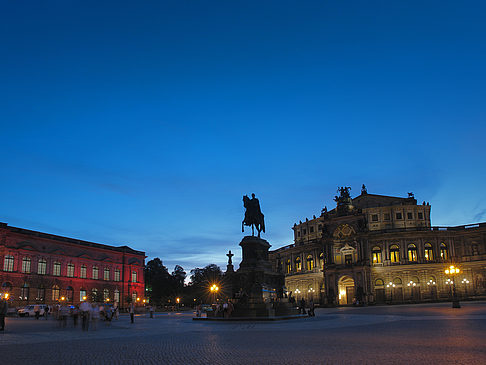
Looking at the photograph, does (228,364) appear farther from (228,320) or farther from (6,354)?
(228,320)

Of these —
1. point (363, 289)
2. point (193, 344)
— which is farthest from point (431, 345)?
point (363, 289)

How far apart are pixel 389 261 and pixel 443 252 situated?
1035 cm

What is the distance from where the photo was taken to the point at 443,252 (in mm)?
82938

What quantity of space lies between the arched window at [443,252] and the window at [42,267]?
7346 centimetres

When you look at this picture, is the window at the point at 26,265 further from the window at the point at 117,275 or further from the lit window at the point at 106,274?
the window at the point at 117,275

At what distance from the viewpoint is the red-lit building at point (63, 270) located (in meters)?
71.0

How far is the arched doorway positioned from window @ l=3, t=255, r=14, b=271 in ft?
194

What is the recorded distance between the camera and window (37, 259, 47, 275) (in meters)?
75.4

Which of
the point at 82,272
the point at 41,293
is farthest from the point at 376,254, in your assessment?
the point at 41,293

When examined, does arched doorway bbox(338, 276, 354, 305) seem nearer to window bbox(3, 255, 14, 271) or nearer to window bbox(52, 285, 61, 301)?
window bbox(52, 285, 61, 301)

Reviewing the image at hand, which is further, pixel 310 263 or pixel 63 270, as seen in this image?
pixel 310 263

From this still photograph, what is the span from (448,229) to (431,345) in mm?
77490

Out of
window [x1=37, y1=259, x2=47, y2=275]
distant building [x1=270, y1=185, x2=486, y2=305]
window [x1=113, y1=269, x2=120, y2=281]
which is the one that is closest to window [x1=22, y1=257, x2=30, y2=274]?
window [x1=37, y1=259, x2=47, y2=275]

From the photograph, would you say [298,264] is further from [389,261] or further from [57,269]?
[57,269]
